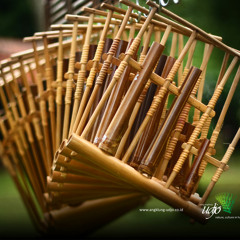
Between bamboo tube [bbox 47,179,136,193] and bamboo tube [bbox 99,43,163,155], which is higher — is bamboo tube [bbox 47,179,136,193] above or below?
below

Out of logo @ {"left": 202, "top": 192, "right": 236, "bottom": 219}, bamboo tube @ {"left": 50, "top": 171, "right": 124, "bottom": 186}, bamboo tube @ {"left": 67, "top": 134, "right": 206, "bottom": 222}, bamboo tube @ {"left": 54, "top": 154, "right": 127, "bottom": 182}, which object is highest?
bamboo tube @ {"left": 67, "top": 134, "right": 206, "bottom": 222}

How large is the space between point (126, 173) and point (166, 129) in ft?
0.49

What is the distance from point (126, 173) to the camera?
1.00 metres

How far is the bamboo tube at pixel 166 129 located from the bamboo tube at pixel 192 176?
0.34ft

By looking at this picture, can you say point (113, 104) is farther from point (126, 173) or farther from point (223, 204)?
point (223, 204)

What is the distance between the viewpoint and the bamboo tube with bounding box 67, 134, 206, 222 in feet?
3.23

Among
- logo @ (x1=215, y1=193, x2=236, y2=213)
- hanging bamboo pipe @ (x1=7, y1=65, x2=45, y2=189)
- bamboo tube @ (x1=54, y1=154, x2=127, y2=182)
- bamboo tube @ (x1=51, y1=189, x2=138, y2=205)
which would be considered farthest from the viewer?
hanging bamboo pipe @ (x1=7, y1=65, x2=45, y2=189)

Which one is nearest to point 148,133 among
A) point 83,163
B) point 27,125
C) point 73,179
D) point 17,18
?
point 83,163

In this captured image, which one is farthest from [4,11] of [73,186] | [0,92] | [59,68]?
[73,186]

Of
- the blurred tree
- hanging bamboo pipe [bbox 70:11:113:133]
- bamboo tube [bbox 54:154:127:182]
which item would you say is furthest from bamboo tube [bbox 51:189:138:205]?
the blurred tree

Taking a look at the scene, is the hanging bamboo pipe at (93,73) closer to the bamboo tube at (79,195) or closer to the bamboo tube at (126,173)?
the bamboo tube at (126,173)

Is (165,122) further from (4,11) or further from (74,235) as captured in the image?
(4,11)

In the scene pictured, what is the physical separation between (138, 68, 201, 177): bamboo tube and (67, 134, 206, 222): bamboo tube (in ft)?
0.09

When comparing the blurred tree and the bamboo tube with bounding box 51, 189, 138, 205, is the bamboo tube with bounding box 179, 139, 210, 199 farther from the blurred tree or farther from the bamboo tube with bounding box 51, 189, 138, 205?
the blurred tree
